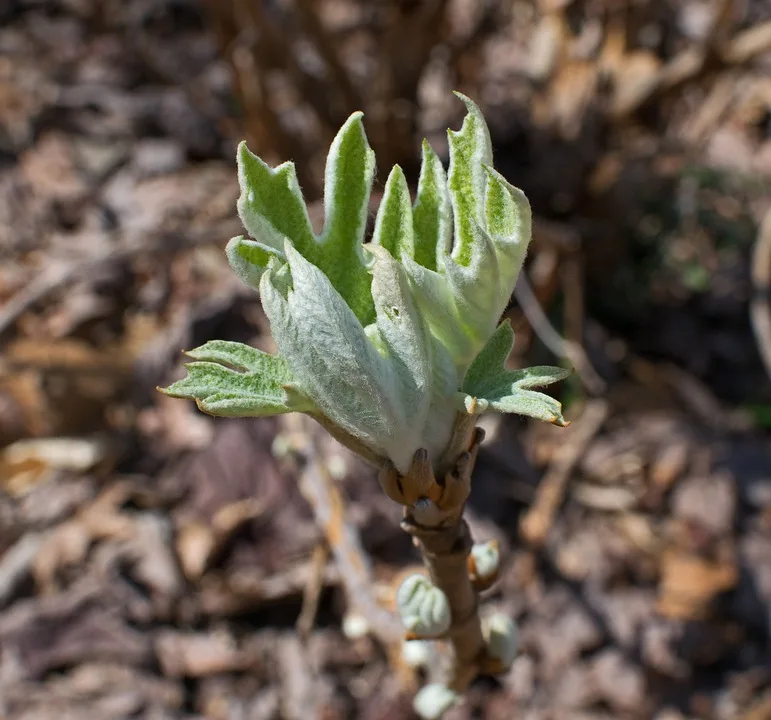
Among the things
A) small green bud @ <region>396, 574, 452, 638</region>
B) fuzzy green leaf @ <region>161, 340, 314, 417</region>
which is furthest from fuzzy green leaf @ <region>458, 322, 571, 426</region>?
small green bud @ <region>396, 574, 452, 638</region>

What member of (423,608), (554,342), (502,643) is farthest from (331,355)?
(554,342)

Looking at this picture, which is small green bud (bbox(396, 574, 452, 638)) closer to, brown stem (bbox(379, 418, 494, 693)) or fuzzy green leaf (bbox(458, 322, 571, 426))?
brown stem (bbox(379, 418, 494, 693))

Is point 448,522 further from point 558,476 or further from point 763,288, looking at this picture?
point 763,288

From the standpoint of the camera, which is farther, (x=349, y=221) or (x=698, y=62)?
(x=698, y=62)

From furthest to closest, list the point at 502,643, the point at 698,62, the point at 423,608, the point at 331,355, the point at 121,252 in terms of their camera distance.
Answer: the point at 698,62
the point at 121,252
the point at 502,643
the point at 423,608
the point at 331,355

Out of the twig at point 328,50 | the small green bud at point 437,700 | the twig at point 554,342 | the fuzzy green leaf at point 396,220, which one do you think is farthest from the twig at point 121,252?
the fuzzy green leaf at point 396,220
